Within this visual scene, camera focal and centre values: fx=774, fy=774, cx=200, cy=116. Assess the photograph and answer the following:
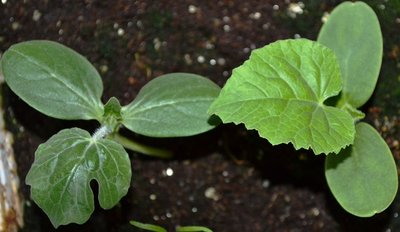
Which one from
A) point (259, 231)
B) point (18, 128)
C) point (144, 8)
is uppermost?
point (144, 8)

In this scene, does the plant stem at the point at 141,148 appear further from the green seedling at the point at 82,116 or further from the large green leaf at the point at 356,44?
the large green leaf at the point at 356,44

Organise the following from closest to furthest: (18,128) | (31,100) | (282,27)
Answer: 1. (31,100)
2. (282,27)
3. (18,128)

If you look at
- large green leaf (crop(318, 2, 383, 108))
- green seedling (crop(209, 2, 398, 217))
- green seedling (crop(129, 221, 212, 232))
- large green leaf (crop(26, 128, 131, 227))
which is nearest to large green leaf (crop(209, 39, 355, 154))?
green seedling (crop(209, 2, 398, 217))

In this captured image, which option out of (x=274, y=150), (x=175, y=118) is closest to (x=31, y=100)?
(x=175, y=118)

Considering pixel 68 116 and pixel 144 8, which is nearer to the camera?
pixel 68 116

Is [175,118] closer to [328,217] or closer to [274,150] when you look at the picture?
[274,150]

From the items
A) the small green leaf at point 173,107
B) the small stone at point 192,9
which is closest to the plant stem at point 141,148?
the small green leaf at point 173,107

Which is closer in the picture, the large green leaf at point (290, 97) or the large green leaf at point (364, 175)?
the large green leaf at point (290, 97)

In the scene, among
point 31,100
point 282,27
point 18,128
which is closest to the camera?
point 31,100

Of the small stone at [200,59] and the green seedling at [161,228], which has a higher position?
the small stone at [200,59]
